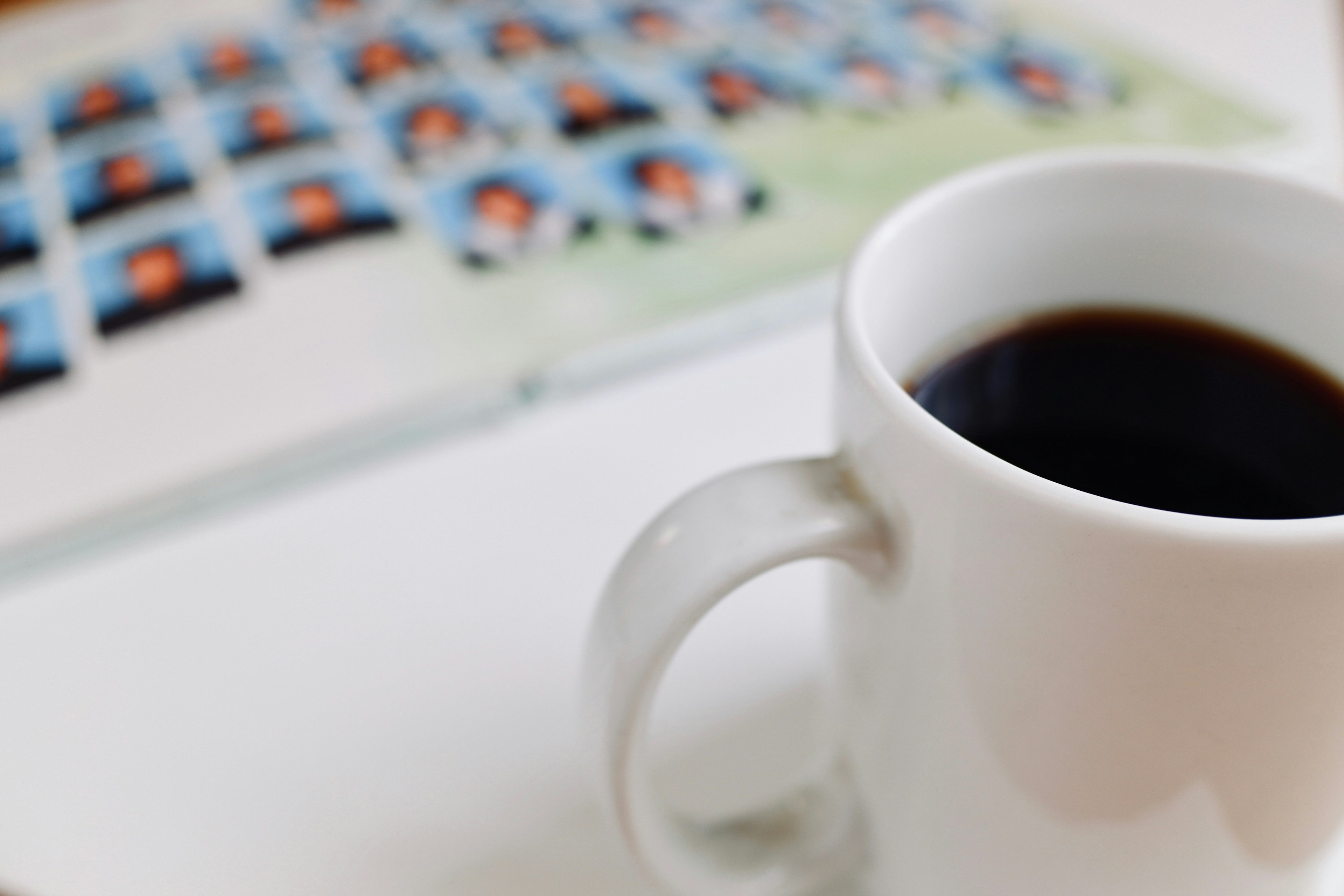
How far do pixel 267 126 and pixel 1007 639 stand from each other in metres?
0.47

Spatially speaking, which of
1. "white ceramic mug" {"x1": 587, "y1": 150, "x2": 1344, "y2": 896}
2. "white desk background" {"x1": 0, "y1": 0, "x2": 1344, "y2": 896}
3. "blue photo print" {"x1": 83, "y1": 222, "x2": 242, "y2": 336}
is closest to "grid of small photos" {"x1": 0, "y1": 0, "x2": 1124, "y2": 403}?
"blue photo print" {"x1": 83, "y1": 222, "x2": 242, "y2": 336}

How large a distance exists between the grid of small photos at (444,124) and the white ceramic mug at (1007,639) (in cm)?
23

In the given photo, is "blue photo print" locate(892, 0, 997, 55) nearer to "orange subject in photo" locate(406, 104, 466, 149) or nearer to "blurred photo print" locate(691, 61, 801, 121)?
"blurred photo print" locate(691, 61, 801, 121)

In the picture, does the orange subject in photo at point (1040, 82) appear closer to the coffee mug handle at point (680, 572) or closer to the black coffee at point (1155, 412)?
the black coffee at point (1155, 412)

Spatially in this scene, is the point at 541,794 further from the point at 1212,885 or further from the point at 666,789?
the point at 1212,885

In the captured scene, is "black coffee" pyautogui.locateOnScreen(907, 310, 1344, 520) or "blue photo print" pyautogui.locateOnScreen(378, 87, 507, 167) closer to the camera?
"black coffee" pyautogui.locateOnScreen(907, 310, 1344, 520)

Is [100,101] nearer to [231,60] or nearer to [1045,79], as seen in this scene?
[231,60]

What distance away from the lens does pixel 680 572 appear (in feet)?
0.63

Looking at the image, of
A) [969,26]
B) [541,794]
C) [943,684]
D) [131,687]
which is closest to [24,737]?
[131,687]

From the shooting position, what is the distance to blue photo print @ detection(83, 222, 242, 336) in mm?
430

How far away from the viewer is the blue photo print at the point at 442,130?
19.8 inches

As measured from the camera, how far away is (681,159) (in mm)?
Answer: 487

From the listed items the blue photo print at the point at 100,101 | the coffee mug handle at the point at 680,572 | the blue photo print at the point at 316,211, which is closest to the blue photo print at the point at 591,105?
the blue photo print at the point at 316,211

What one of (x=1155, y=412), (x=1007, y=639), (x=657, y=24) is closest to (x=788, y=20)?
(x=657, y=24)
